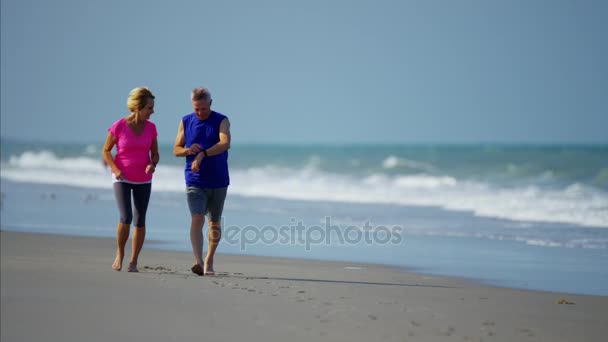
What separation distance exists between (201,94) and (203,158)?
23.6 inches

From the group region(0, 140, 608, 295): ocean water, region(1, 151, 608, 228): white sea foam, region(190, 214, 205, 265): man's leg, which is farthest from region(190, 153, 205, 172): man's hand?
region(1, 151, 608, 228): white sea foam

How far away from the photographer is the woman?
23.1 feet

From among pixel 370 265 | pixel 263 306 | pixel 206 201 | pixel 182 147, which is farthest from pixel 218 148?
pixel 370 265

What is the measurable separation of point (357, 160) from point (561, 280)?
114 feet

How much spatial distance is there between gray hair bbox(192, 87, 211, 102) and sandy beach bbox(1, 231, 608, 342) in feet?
5.29

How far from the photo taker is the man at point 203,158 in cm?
721

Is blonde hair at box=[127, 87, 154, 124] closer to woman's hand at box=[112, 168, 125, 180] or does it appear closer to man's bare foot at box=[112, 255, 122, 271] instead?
woman's hand at box=[112, 168, 125, 180]

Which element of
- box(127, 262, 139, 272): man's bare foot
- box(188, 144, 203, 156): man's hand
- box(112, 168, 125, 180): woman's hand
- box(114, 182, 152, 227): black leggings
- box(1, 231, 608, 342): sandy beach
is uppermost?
box(188, 144, 203, 156): man's hand

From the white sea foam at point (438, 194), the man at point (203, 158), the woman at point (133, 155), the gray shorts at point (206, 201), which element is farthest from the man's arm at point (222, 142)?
the white sea foam at point (438, 194)

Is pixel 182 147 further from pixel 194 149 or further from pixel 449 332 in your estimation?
pixel 449 332
